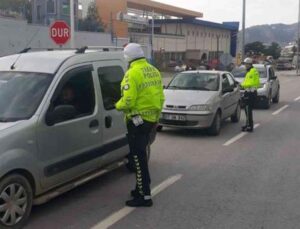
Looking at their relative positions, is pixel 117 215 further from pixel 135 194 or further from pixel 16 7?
pixel 16 7

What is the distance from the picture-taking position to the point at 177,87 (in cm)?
1218

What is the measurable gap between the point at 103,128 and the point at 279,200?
246 cm

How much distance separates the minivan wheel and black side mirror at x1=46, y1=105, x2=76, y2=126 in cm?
71

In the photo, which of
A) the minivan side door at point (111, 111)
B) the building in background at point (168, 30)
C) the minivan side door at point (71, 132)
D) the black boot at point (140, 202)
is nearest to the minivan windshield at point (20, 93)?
the minivan side door at point (71, 132)

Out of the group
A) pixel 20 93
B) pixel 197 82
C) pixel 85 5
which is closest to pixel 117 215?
pixel 20 93

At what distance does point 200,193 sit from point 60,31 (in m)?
10.2

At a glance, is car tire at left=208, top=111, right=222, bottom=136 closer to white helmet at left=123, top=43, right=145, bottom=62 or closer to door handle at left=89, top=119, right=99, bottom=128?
door handle at left=89, top=119, right=99, bottom=128

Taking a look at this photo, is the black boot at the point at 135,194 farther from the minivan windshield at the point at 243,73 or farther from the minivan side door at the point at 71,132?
the minivan windshield at the point at 243,73

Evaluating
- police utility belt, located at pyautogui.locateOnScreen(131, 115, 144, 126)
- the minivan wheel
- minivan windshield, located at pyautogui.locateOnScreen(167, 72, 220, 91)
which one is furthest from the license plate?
the minivan wheel

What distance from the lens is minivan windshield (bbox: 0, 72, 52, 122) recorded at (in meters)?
5.20

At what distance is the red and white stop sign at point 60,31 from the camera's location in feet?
49.9

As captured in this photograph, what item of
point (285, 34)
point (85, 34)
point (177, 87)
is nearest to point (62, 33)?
point (177, 87)

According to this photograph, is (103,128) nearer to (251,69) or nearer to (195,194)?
(195,194)

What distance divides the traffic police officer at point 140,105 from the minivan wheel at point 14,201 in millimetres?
1319
